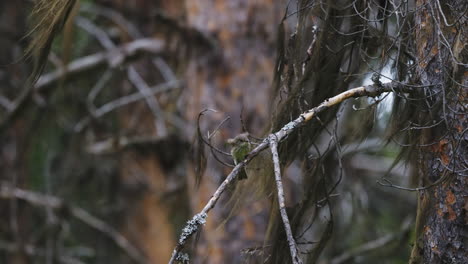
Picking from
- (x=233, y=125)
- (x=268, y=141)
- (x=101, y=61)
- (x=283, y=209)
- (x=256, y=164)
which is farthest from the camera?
(x=101, y=61)

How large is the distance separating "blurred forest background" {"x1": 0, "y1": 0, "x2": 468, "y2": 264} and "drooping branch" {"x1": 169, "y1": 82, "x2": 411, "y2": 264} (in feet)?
0.16

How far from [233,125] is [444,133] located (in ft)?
7.46

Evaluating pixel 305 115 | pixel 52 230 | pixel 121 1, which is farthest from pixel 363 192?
pixel 305 115

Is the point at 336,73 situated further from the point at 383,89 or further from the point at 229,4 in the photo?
the point at 229,4

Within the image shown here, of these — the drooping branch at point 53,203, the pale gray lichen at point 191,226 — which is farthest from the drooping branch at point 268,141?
the drooping branch at point 53,203

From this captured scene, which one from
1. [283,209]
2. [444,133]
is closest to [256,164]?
[283,209]

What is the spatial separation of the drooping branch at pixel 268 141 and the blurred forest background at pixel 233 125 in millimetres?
48

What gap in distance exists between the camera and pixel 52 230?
4.52 m

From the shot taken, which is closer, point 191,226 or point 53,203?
point 191,226

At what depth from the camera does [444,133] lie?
1246mm

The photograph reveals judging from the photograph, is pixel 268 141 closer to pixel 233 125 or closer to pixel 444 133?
pixel 444 133

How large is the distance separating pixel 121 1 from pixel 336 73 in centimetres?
470

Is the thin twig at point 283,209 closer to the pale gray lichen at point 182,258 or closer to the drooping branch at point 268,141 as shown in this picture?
the drooping branch at point 268,141

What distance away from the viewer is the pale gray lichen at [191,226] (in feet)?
3.94
